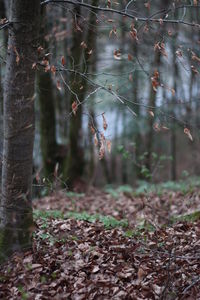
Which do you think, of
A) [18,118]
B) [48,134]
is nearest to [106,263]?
[18,118]

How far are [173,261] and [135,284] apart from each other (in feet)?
2.09

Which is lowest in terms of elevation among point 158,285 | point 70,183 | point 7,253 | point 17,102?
point 158,285

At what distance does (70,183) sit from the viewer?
13312 mm

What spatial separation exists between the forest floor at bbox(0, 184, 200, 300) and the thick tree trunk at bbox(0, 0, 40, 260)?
0.43 m

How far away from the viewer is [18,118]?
5094 mm

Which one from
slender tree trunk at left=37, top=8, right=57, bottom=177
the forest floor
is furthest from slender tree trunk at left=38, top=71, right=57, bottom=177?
the forest floor

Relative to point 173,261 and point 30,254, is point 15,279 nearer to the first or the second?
point 30,254

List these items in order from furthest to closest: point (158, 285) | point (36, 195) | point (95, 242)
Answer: point (36, 195) < point (95, 242) < point (158, 285)

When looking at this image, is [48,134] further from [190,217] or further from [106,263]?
[106,263]

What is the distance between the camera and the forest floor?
4750mm

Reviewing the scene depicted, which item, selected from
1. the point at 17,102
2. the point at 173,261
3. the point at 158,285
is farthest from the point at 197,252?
the point at 17,102

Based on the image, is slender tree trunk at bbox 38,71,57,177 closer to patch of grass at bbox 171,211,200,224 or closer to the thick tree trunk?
patch of grass at bbox 171,211,200,224

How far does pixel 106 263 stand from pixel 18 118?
2.32 meters

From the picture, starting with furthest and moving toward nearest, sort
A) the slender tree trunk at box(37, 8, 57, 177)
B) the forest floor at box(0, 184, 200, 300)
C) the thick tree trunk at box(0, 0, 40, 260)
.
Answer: the slender tree trunk at box(37, 8, 57, 177) < the thick tree trunk at box(0, 0, 40, 260) < the forest floor at box(0, 184, 200, 300)
